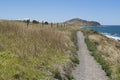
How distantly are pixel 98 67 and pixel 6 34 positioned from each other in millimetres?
5447

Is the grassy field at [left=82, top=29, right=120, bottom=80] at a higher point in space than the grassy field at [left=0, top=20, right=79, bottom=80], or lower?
lower

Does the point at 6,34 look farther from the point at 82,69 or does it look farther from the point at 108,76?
the point at 108,76

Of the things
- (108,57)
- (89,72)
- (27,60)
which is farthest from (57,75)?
(108,57)

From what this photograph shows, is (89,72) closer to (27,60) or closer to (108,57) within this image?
(27,60)

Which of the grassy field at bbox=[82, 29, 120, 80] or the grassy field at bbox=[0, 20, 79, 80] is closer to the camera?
the grassy field at bbox=[0, 20, 79, 80]

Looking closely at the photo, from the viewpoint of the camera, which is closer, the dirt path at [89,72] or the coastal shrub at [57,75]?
the coastal shrub at [57,75]

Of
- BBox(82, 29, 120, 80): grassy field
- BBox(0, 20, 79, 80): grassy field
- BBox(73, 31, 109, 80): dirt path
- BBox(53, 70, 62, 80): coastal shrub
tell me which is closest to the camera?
BBox(0, 20, 79, 80): grassy field

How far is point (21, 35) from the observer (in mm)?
18234

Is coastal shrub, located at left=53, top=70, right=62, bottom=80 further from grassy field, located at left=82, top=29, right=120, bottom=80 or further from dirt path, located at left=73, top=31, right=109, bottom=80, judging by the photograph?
grassy field, located at left=82, top=29, right=120, bottom=80

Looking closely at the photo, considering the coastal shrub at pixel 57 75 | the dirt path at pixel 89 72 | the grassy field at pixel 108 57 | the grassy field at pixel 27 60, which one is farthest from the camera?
the grassy field at pixel 108 57

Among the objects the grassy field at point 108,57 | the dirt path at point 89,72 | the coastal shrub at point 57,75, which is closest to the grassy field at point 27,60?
the coastal shrub at point 57,75

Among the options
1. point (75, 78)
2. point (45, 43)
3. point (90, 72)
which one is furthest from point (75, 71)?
point (45, 43)

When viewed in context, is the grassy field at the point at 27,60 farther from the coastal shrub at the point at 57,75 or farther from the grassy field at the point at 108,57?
the grassy field at the point at 108,57

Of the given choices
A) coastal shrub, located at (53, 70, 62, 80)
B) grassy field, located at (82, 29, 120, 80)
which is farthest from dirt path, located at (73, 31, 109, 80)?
coastal shrub, located at (53, 70, 62, 80)
